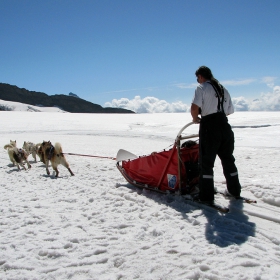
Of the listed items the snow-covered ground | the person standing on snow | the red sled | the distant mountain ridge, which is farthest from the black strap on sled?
the distant mountain ridge

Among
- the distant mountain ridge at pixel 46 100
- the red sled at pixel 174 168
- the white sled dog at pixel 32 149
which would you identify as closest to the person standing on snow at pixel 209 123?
the red sled at pixel 174 168

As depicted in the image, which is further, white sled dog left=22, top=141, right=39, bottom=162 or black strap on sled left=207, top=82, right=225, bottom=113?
white sled dog left=22, top=141, right=39, bottom=162

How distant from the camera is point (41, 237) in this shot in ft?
9.09

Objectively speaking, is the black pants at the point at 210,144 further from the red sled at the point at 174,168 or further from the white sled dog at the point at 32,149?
the white sled dog at the point at 32,149

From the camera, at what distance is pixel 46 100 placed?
155m

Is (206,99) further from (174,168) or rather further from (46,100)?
(46,100)

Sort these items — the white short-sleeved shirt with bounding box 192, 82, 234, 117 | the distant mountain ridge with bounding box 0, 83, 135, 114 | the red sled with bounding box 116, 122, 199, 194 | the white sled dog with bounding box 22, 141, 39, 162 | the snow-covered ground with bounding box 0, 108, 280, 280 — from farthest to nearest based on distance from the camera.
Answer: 1. the distant mountain ridge with bounding box 0, 83, 135, 114
2. the white sled dog with bounding box 22, 141, 39, 162
3. the red sled with bounding box 116, 122, 199, 194
4. the white short-sleeved shirt with bounding box 192, 82, 234, 117
5. the snow-covered ground with bounding box 0, 108, 280, 280

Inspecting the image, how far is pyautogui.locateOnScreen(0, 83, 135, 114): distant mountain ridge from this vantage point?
148m

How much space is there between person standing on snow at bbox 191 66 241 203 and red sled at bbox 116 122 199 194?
40 centimetres

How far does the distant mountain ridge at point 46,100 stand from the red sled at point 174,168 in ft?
471

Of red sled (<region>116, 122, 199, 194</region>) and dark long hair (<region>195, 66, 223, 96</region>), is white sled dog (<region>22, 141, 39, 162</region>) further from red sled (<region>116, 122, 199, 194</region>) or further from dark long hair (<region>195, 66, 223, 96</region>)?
dark long hair (<region>195, 66, 223, 96</region>)

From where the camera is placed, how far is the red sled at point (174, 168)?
375 centimetres

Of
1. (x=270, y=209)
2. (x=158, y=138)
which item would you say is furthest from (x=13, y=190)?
(x=158, y=138)

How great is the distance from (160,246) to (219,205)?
4.05 feet
